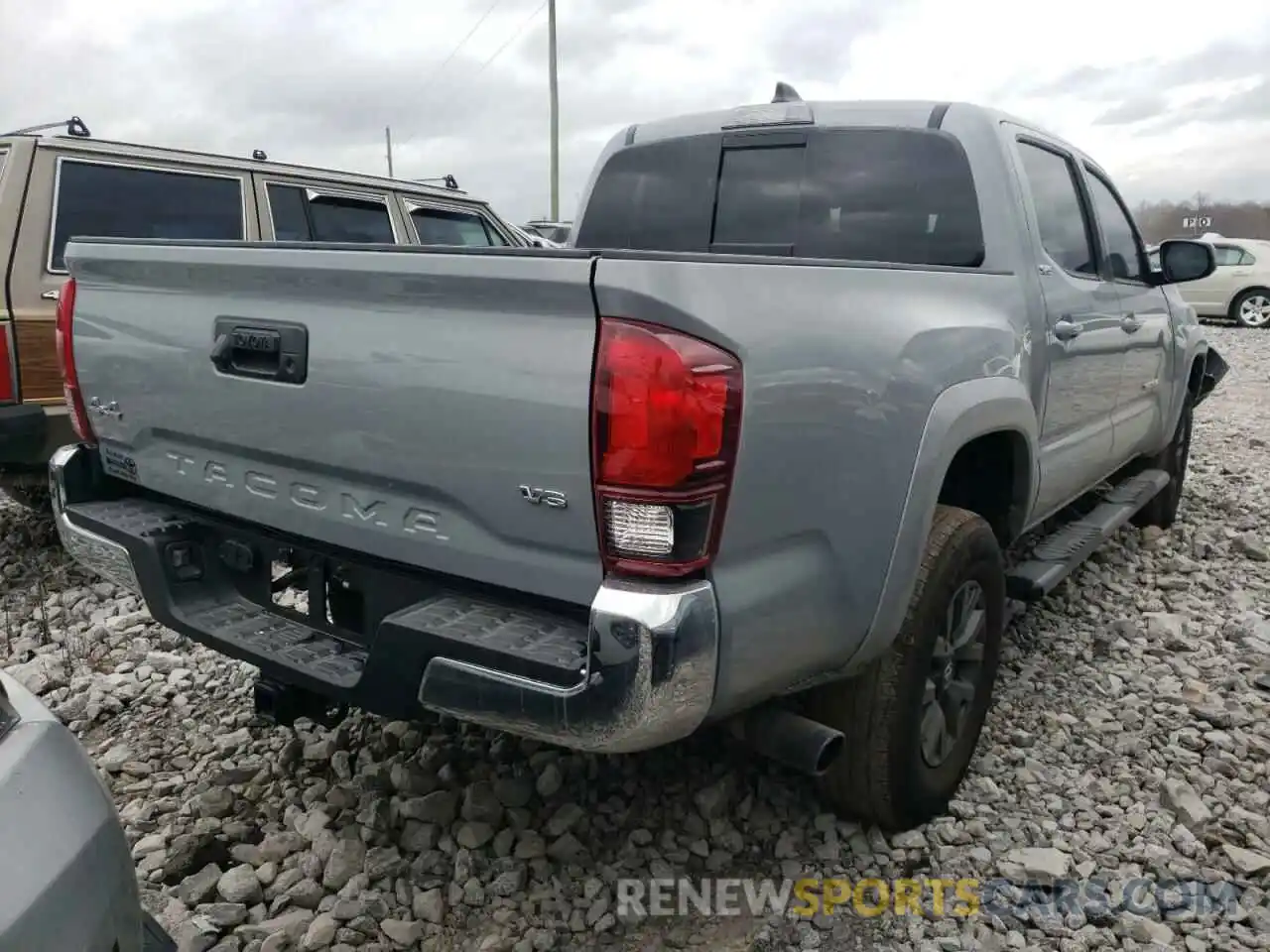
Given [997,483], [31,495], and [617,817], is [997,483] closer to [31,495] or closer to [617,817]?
[617,817]

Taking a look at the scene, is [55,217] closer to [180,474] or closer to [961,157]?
[180,474]

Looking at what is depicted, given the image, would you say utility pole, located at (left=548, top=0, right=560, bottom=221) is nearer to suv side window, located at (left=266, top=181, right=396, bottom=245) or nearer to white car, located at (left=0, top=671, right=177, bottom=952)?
suv side window, located at (left=266, top=181, right=396, bottom=245)

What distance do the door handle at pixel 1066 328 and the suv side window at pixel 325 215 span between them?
3913 millimetres

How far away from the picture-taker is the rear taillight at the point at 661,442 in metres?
1.71

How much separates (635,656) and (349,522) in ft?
2.59

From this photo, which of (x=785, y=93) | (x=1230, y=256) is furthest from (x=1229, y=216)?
(x=785, y=93)

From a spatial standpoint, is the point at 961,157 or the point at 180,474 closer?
the point at 180,474

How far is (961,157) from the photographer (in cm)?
302

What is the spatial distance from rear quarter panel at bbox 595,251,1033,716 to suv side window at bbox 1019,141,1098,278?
1.16 m

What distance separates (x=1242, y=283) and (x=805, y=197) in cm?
1549

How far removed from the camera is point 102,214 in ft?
16.2

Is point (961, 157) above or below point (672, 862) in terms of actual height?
above

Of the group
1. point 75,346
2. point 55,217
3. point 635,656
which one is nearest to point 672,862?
point 635,656

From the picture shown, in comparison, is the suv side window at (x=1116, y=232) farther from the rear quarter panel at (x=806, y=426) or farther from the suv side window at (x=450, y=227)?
the suv side window at (x=450, y=227)
